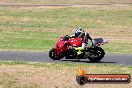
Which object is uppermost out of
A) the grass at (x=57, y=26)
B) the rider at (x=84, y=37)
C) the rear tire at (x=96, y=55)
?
the rider at (x=84, y=37)

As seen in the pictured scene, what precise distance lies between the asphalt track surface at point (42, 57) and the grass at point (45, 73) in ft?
4.60

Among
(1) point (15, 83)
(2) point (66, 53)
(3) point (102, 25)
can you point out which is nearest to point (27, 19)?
(3) point (102, 25)

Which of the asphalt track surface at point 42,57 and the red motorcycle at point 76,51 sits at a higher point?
the red motorcycle at point 76,51

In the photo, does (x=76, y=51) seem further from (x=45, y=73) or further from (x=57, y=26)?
(x=57, y=26)

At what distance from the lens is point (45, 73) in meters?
18.9

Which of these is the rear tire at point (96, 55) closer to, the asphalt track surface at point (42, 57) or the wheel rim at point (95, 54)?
the wheel rim at point (95, 54)

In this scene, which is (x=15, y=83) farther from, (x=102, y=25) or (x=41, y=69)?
(x=102, y=25)

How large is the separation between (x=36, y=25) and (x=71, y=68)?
2634 centimetres

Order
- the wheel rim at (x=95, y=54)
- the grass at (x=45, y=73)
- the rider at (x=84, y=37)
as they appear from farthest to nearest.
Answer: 1. the wheel rim at (x=95, y=54)
2. the rider at (x=84, y=37)
3. the grass at (x=45, y=73)

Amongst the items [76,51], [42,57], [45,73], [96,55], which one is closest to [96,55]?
[96,55]

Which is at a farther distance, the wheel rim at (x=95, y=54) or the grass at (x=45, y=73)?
the wheel rim at (x=95, y=54)

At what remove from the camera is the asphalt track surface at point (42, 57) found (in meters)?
22.6

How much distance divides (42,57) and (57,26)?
2189 cm

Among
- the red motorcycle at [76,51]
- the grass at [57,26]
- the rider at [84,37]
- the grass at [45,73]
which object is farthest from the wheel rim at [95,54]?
the grass at [57,26]
